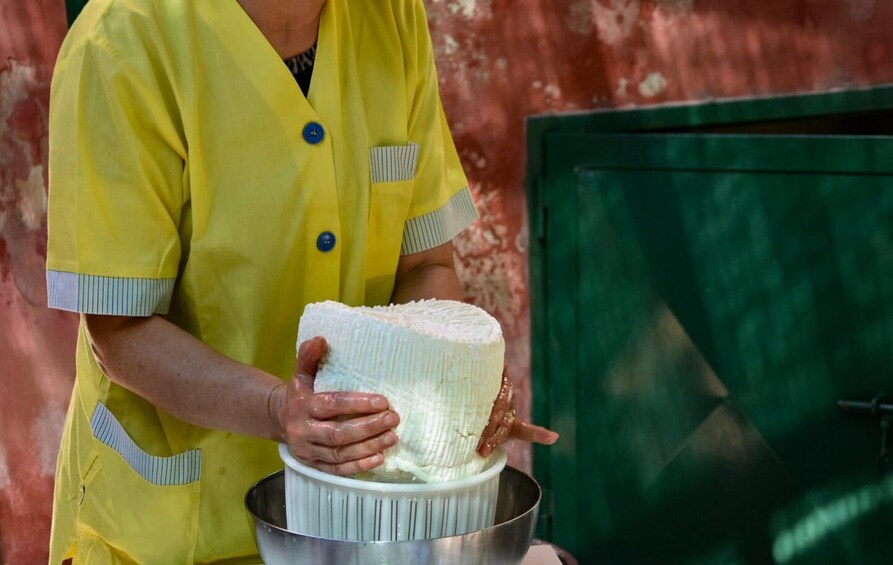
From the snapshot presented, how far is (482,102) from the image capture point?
9.92 ft

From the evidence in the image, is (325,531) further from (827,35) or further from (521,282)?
(827,35)

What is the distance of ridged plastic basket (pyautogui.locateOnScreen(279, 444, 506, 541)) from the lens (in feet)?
4.33

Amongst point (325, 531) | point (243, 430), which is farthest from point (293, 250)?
point (325, 531)

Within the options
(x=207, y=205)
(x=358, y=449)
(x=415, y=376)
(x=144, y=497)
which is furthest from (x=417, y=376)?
(x=144, y=497)

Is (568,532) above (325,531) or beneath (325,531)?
beneath

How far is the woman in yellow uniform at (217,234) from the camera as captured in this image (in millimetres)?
1437

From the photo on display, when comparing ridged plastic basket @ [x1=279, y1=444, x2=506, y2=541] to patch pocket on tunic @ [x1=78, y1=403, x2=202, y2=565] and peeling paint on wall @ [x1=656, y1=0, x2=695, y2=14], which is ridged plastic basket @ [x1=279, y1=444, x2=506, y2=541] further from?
peeling paint on wall @ [x1=656, y1=0, x2=695, y2=14]

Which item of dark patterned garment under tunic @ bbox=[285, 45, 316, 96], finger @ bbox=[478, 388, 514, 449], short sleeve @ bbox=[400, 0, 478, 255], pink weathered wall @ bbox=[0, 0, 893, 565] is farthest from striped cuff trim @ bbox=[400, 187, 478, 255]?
pink weathered wall @ bbox=[0, 0, 893, 565]

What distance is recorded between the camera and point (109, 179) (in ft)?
4.73

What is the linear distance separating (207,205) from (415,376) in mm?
383

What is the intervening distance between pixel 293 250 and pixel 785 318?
1.66m

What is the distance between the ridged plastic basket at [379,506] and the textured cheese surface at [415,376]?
2 cm

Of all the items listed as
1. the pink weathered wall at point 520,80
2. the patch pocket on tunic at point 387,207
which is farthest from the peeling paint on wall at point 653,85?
the patch pocket on tunic at point 387,207

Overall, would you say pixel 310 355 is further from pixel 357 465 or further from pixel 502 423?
pixel 502 423
